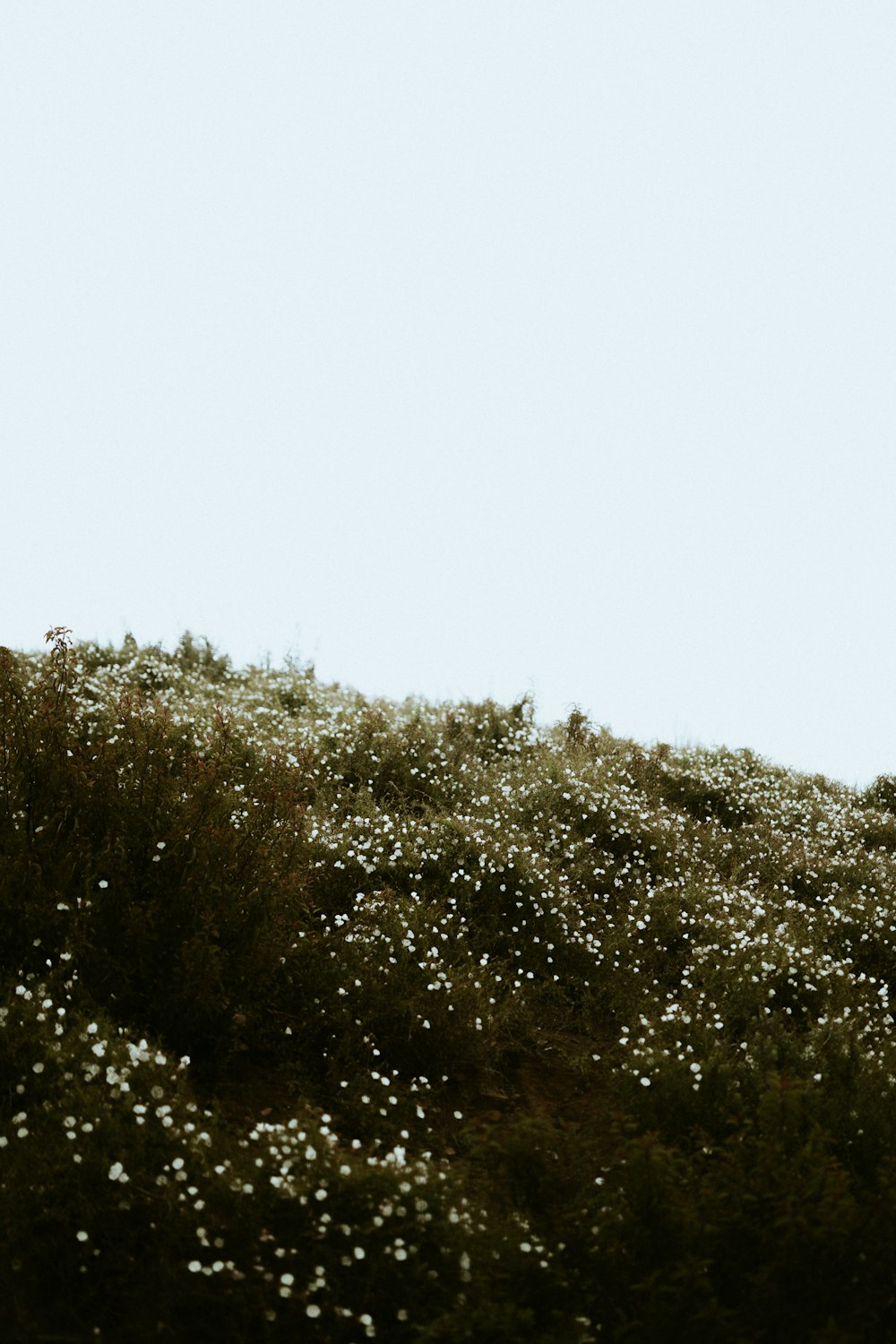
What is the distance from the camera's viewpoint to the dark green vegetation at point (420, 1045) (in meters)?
3.51

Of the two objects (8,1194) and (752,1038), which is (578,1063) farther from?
(8,1194)

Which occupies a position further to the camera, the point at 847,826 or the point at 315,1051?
the point at 847,826

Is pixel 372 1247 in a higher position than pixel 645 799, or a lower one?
lower

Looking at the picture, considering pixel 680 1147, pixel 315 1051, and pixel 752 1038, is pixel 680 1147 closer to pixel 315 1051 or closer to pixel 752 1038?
pixel 752 1038

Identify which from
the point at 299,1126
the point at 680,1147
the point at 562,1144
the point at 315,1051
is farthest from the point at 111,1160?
the point at 680,1147

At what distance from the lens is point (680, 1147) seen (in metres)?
4.67

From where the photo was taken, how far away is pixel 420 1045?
5477 millimetres

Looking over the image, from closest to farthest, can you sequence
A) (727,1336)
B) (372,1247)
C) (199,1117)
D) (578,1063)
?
(727,1336) < (372,1247) < (199,1117) < (578,1063)

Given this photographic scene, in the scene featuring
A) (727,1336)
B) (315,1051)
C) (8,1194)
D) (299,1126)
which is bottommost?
(727,1336)

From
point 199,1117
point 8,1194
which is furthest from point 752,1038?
point 8,1194

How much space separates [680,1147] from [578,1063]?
1.07 metres

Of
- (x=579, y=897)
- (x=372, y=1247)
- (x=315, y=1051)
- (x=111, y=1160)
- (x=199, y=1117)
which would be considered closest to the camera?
(x=372, y=1247)

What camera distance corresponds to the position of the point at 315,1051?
5.27 meters

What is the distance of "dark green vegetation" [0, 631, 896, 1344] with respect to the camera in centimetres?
351
